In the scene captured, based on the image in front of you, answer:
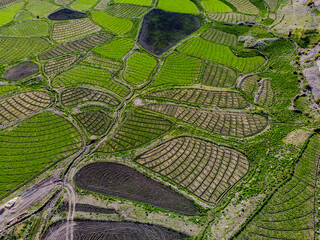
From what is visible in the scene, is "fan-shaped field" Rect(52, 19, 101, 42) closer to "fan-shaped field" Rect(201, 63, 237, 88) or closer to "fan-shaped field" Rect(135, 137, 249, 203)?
"fan-shaped field" Rect(201, 63, 237, 88)

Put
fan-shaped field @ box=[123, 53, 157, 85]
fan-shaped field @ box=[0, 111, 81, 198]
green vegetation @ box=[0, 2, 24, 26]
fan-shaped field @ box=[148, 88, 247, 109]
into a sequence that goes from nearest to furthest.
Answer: fan-shaped field @ box=[0, 111, 81, 198], fan-shaped field @ box=[148, 88, 247, 109], fan-shaped field @ box=[123, 53, 157, 85], green vegetation @ box=[0, 2, 24, 26]

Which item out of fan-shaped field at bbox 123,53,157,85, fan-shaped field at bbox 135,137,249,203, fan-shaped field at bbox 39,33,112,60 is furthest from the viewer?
fan-shaped field at bbox 39,33,112,60

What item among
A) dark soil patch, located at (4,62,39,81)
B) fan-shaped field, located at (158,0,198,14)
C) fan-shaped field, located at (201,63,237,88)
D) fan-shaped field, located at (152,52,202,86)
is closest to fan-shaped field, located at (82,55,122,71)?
fan-shaped field, located at (152,52,202,86)

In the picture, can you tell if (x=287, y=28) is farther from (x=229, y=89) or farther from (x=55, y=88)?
(x=55, y=88)

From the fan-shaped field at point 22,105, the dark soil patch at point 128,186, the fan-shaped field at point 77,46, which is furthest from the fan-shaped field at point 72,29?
the dark soil patch at point 128,186

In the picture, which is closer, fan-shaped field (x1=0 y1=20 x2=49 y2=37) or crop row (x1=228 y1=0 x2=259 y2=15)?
fan-shaped field (x1=0 y1=20 x2=49 y2=37)

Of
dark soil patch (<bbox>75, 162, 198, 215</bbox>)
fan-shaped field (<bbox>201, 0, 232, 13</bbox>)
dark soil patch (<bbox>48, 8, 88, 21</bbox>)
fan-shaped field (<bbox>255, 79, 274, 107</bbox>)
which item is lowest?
dark soil patch (<bbox>75, 162, 198, 215</bbox>)

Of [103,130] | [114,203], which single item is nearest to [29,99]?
[103,130]
